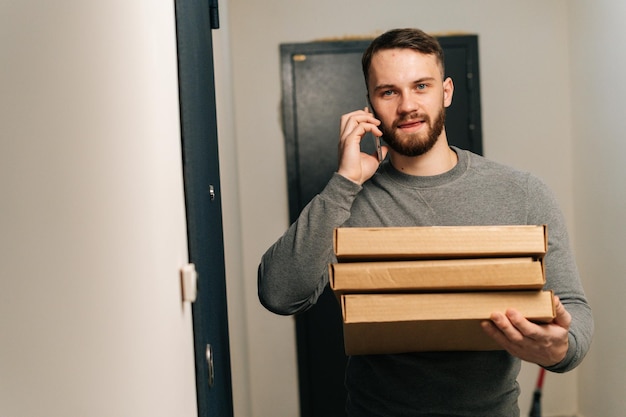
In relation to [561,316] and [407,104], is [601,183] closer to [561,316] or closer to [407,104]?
[407,104]

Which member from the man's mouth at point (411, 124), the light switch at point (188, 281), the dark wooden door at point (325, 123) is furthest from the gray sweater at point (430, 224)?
the dark wooden door at point (325, 123)

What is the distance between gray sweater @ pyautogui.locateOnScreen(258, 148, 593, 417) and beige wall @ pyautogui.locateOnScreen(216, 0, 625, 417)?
2178 millimetres

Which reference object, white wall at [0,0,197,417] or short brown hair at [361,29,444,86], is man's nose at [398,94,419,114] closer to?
short brown hair at [361,29,444,86]

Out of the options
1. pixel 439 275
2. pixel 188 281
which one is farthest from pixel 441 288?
pixel 188 281

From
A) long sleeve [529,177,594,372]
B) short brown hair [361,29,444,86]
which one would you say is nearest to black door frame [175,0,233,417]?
short brown hair [361,29,444,86]

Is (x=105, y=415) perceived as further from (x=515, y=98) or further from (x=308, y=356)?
(x=515, y=98)

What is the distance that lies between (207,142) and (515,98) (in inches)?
104

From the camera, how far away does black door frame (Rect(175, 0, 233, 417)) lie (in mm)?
1327

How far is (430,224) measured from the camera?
1.67 meters

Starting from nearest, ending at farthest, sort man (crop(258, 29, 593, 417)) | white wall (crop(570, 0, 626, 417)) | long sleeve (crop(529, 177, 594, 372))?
long sleeve (crop(529, 177, 594, 372))
man (crop(258, 29, 593, 417))
white wall (crop(570, 0, 626, 417))

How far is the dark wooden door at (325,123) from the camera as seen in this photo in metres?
3.89

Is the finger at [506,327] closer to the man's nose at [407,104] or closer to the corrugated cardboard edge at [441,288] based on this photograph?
the corrugated cardboard edge at [441,288]

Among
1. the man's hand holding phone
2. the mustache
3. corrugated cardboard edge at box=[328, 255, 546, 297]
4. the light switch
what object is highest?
the mustache

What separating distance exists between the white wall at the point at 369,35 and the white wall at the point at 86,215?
2754mm
